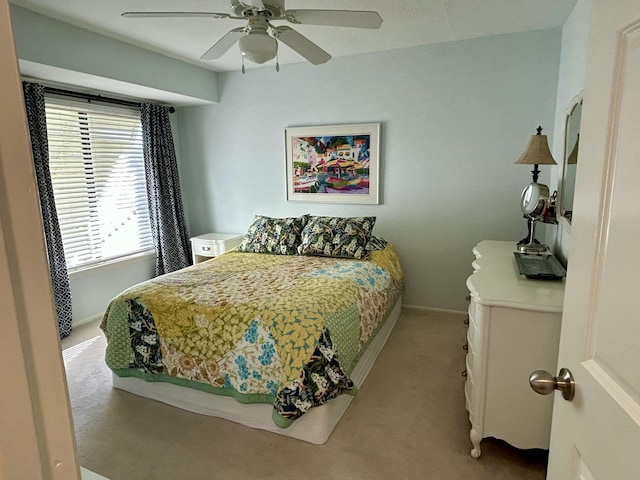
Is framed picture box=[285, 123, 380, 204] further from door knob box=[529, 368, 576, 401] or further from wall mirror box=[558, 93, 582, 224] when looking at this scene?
door knob box=[529, 368, 576, 401]

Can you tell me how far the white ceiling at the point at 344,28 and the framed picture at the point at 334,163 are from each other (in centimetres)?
75

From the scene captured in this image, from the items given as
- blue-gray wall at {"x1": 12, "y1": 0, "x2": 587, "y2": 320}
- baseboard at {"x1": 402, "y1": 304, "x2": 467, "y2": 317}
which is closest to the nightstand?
blue-gray wall at {"x1": 12, "y1": 0, "x2": 587, "y2": 320}

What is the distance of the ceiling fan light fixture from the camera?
191cm

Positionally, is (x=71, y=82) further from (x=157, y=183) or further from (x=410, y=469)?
(x=410, y=469)

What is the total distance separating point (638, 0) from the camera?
23.5 inches

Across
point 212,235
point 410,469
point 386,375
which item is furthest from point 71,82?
point 410,469

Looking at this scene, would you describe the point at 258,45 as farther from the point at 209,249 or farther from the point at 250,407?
the point at 209,249

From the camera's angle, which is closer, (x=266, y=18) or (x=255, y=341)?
(x=266, y=18)

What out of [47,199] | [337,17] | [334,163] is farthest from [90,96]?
[337,17]

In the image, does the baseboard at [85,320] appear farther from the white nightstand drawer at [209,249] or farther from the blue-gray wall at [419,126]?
the white nightstand drawer at [209,249]

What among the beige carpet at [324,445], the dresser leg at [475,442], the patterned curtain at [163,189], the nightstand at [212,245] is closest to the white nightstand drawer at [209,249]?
the nightstand at [212,245]

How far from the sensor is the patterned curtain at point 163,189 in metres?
4.12

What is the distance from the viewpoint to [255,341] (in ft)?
6.83

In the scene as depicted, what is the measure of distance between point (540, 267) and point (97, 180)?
12.6 ft
